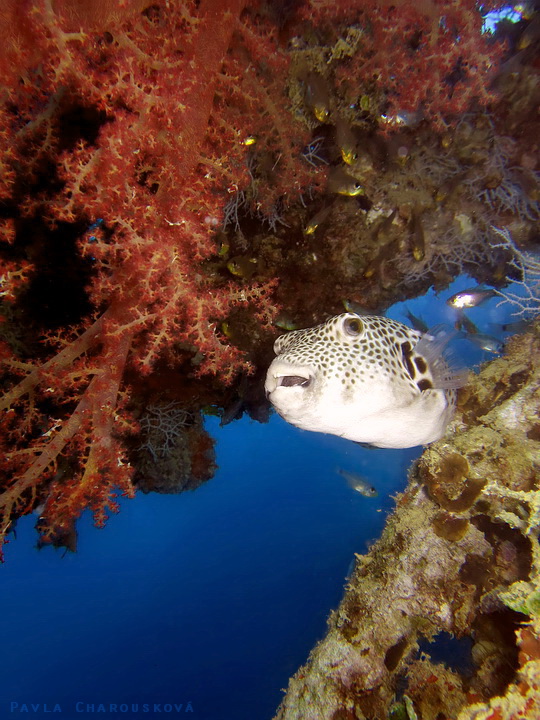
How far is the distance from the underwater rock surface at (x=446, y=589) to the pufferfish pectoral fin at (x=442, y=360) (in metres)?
0.48

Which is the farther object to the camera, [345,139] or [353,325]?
[345,139]

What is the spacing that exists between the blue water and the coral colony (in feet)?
37.2

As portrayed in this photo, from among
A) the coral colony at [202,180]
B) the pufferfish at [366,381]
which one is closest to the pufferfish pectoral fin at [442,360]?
the pufferfish at [366,381]

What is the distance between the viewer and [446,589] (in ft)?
8.31

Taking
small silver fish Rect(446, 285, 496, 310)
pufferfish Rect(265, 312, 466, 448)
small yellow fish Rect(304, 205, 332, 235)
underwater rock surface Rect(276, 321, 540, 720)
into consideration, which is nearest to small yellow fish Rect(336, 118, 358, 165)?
small yellow fish Rect(304, 205, 332, 235)

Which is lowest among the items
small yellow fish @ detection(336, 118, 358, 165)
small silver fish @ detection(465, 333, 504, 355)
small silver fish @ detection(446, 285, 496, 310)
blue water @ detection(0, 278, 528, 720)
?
blue water @ detection(0, 278, 528, 720)

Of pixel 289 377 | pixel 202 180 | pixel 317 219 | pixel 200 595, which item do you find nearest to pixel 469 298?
pixel 317 219

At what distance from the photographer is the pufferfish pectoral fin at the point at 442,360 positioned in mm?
2824

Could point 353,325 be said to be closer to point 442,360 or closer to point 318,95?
point 442,360

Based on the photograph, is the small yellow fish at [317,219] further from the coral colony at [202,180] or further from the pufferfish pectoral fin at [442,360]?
the pufferfish pectoral fin at [442,360]

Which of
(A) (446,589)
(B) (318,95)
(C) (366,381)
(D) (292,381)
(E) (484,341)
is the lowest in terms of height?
(A) (446,589)

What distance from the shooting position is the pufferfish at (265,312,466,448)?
248 centimetres

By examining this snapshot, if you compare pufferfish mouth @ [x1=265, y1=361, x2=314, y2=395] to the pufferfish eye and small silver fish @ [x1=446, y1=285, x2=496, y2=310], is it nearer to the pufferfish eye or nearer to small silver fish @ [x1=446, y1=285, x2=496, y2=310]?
the pufferfish eye

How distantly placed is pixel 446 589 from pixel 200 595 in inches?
1404
